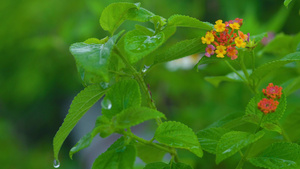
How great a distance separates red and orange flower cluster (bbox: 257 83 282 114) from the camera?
0.28 meters

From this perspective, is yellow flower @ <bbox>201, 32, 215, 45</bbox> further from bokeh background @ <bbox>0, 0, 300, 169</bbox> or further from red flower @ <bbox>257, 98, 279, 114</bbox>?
bokeh background @ <bbox>0, 0, 300, 169</bbox>

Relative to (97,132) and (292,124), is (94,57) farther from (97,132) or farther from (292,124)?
(292,124)

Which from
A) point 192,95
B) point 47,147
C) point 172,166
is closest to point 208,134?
point 172,166

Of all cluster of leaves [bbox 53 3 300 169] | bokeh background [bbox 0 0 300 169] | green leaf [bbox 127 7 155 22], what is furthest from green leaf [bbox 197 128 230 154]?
bokeh background [bbox 0 0 300 169]

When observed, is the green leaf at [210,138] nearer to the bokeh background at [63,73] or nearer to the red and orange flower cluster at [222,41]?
the red and orange flower cluster at [222,41]

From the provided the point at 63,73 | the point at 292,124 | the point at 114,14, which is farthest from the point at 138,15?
the point at 63,73

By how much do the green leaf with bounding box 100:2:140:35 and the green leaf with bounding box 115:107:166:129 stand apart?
9 centimetres

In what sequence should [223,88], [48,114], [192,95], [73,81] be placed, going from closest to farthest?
[223,88] < [192,95] < [73,81] < [48,114]

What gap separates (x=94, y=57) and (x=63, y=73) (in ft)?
5.90

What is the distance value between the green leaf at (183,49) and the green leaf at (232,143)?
8cm

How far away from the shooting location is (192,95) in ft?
3.69

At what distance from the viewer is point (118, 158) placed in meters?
0.28

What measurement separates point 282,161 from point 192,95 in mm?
834

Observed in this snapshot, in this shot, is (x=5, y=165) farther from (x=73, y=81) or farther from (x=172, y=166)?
(x=172, y=166)
